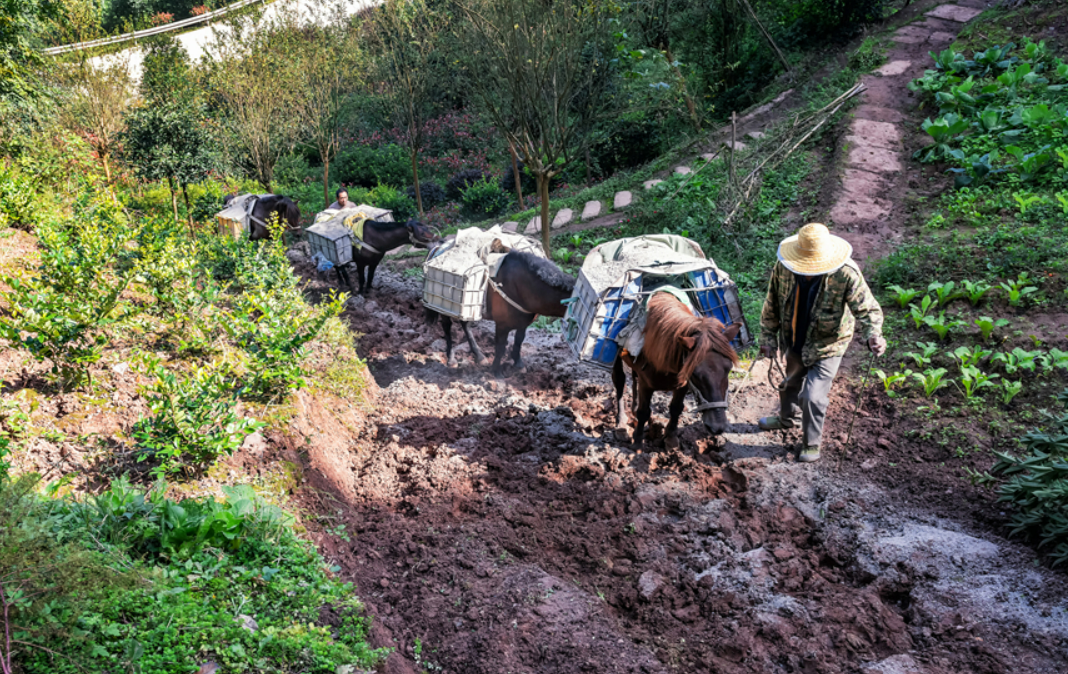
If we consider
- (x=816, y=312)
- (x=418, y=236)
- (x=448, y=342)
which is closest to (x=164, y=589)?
(x=816, y=312)

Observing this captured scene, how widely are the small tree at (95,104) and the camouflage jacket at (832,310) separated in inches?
598

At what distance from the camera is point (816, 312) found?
16.6ft

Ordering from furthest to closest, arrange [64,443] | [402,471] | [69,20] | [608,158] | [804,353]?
[608,158] < [69,20] < [402,471] < [804,353] < [64,443]

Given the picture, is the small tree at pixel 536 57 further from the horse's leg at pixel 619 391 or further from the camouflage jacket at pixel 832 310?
the camouflage jacket at pixel 832 310

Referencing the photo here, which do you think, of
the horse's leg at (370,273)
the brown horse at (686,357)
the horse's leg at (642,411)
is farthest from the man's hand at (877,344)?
the horse's leg at (370,273)

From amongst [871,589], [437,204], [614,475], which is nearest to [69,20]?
[437,204]

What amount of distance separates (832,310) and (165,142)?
12.8 m

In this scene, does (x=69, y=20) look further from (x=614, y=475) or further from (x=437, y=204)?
(x=614, y=475)

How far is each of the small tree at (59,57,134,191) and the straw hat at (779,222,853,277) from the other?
15.3m

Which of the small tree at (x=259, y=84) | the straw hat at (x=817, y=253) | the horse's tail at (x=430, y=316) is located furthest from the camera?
the small tree at (x=259, y=84)

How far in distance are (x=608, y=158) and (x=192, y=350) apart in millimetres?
12836

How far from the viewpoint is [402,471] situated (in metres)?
5.60

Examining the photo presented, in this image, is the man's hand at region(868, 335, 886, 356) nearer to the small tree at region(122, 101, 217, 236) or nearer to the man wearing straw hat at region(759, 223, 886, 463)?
the man wearing straw hat at region(759, 223, 886, 463)

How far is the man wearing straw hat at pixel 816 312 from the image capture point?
491 cm
